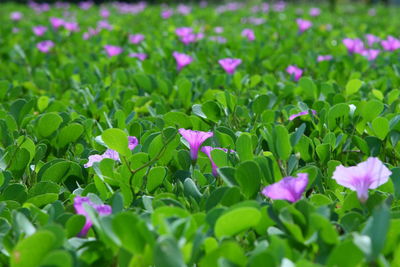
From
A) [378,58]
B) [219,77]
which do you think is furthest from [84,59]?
[378,58]

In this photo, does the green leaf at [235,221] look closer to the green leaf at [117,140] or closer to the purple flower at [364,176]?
the purple flower at [364,176]

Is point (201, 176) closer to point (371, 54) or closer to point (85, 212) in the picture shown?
point (85, 212)

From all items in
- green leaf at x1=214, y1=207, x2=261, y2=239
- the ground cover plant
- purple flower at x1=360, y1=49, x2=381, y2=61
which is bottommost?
purple flower at x1=360, y1=49, x2=381, y2=61

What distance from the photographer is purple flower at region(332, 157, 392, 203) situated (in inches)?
46.4

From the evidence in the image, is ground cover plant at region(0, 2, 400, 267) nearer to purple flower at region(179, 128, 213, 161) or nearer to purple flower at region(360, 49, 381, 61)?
purple flower at region(179, 128, 213, 161)

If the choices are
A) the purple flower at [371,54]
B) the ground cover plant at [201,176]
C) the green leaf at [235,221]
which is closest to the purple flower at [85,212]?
the ground cover plant at [201,176]

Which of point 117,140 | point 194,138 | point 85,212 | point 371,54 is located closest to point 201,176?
point 194,138

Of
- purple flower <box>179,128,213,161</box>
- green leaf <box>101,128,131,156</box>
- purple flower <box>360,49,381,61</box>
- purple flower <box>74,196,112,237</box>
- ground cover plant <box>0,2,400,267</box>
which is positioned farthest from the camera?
purple flower <box>360,49,381,61</box>

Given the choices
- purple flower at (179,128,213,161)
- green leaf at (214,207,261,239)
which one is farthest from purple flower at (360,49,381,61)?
green leaf at (214,207,261,239)

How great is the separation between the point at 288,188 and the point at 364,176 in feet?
0.52

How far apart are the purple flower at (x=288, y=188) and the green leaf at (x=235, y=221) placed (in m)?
0.16

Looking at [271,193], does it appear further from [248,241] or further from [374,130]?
[374,130]

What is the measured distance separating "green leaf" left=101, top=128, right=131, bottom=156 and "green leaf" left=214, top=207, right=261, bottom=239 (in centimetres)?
45

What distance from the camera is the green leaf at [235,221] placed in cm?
100
